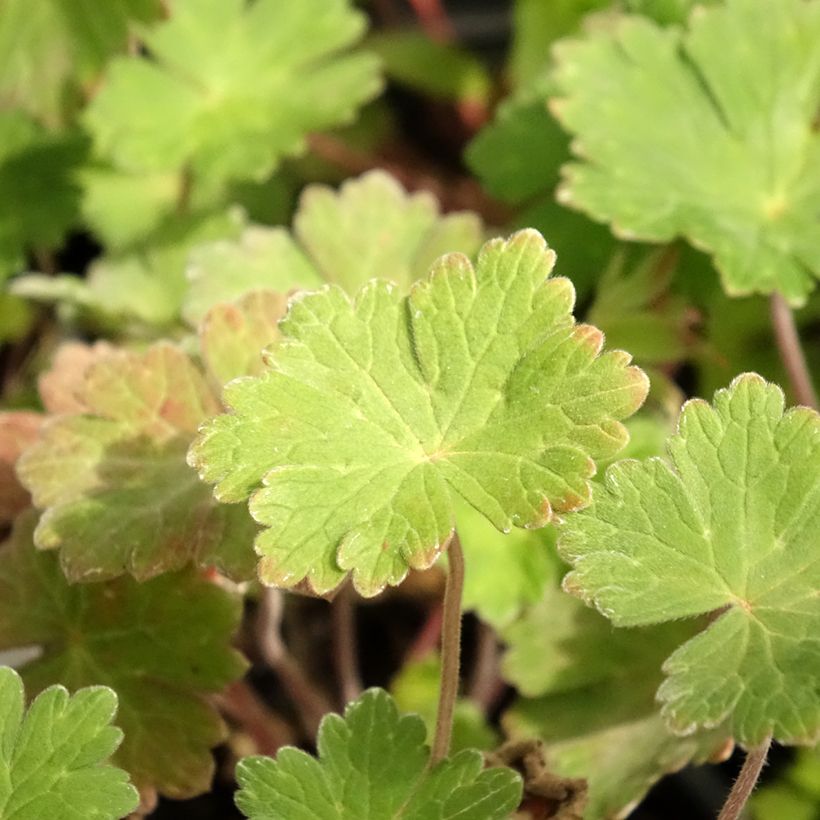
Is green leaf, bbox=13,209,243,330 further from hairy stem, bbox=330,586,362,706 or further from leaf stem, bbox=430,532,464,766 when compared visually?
leaf stem, bbox=430,532,464,766

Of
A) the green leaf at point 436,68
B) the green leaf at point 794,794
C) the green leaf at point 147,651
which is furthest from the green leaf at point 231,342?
the green leaf at point 436,68

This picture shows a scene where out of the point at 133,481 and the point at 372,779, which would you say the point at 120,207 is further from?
the point at 372,779

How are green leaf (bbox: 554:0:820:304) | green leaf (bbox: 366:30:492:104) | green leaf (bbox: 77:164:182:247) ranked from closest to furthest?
green leaf (bbox: 554:0:820:304) < green leaf (bbox: 77:164:182:247) < green leaf (bbox: 366:30:492:104)

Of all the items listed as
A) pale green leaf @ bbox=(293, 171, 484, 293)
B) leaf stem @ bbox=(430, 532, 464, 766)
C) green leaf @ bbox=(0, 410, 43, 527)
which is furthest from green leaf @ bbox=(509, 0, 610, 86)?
leaf stem @ bbox=(430, 532, 464, 766)

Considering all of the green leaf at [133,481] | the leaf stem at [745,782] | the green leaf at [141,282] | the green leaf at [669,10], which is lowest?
the leaf stem at [745,782]

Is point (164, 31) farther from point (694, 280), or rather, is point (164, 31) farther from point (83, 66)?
point (694, 280)

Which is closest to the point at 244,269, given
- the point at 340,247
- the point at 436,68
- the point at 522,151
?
the point at 340,247

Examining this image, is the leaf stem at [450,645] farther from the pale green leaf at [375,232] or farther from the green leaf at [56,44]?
the green leaf at [56,44]
